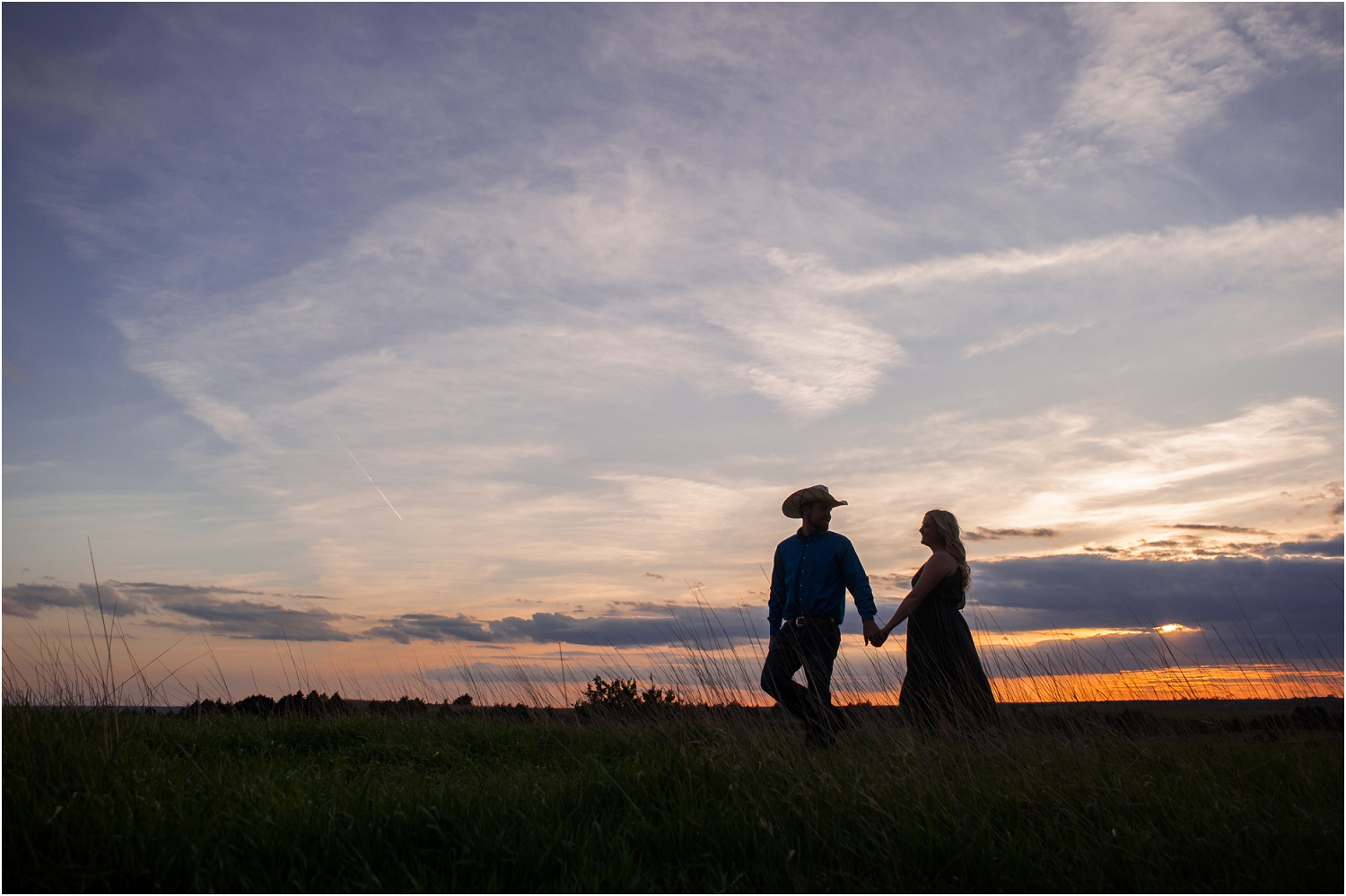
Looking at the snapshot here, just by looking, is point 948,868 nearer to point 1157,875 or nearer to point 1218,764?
point 1157,875

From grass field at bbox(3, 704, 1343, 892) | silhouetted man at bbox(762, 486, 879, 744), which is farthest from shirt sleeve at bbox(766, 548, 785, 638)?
grass field at bbox(3, 704, 1343, 892)

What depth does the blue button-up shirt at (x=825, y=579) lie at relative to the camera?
6.23 metres

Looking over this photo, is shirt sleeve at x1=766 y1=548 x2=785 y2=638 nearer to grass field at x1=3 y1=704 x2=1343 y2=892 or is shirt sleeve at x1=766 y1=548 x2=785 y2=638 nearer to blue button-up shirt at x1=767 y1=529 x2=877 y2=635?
blue button-up shirt at x1=767 y1=529 x2=877 y2=635

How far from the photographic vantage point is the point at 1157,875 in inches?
125

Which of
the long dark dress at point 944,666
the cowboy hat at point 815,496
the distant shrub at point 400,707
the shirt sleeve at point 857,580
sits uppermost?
the cowboy hat at point 815,496

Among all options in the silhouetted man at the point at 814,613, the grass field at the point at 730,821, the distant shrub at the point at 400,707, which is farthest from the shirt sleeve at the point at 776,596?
the distant shrub at the point at 400,707

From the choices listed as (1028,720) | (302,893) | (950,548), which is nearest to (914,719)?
(1028,720)

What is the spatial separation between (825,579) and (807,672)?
0.77m

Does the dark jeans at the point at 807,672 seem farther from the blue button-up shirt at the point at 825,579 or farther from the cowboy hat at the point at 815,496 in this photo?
the cowboy hat at the point at 815,496

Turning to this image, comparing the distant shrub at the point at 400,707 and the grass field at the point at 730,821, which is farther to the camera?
the distant shrub at the point at 400,707

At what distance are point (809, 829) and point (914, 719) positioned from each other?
247 centimetres

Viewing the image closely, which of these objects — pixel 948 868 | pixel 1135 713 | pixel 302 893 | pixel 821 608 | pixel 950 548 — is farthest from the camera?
pixel 821 608

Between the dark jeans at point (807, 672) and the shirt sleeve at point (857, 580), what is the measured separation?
13.3 inches

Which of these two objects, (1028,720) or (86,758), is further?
(1028,720)
